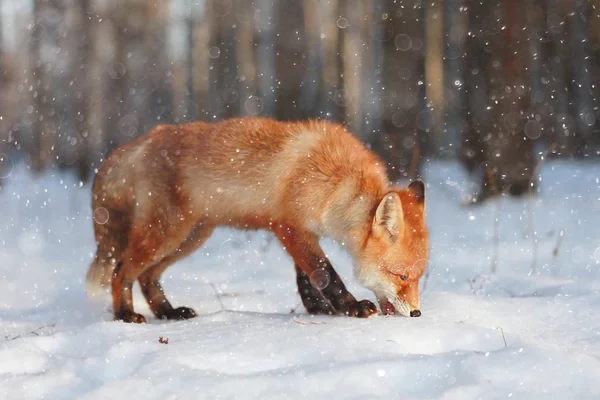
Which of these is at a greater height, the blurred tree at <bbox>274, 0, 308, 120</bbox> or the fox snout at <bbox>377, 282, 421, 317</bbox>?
the blurred tree at <bbox>274, 0, 308, 120</bbox>

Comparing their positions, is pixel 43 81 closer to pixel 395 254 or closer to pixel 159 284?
pixel 159 284

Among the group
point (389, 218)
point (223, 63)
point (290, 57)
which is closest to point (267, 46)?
point (290, 57)

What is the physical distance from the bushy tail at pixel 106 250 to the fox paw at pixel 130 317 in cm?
39

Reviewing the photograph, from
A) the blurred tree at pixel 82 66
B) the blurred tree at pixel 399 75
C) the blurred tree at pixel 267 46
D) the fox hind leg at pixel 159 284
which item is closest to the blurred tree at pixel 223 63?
the blurred tree at pixel 267 46

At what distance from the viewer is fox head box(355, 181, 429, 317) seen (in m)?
3.91

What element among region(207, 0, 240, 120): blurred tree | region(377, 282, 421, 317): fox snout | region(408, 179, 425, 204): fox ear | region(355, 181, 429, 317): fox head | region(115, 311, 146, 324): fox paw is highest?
region(207, 0, 240, 120): blurred tree

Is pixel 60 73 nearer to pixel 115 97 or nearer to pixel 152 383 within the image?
pixel 115 97

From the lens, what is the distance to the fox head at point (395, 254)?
391cm

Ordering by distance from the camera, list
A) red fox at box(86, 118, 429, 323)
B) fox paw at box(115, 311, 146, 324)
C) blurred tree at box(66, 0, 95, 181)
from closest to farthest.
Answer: red fox at box(86, 118, 429, 323) < fox paw at box(115, 311, 146, 324) < blurred tree at box(66, 0, 95, 181)

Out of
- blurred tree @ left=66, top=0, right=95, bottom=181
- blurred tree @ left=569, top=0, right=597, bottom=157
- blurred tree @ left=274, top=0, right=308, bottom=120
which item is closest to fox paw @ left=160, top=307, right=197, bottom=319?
blurred tree @ left=66, top=0, right=95, bottom=181

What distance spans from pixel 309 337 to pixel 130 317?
5.86 feet

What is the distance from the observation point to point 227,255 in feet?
25.0

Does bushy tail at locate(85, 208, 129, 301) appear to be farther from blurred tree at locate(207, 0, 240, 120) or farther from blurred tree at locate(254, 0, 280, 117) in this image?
blurred tree at locate(254, 0, 280, 117)

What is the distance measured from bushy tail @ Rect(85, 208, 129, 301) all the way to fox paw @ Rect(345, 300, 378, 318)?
5.88 feet
